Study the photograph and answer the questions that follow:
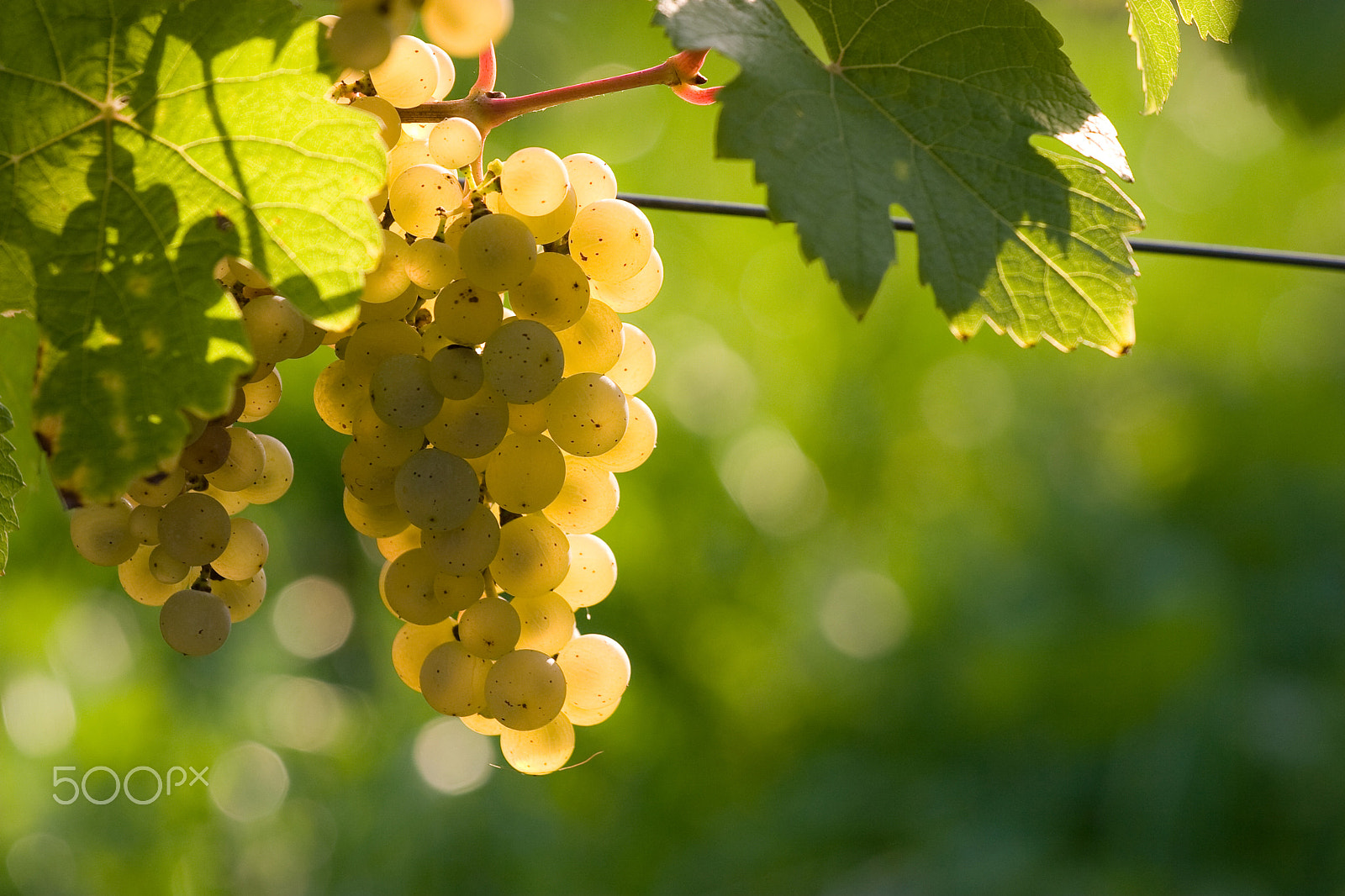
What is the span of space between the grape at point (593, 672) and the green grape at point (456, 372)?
125 millimetres

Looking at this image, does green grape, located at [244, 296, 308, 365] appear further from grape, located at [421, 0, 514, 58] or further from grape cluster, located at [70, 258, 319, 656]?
grape, located at [421, 0, 514, 58]

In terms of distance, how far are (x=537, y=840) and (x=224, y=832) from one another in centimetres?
59

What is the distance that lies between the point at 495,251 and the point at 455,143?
53 mm

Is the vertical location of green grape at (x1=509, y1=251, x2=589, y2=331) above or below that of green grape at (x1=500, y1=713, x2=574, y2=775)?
above

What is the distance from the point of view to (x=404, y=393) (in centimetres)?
35

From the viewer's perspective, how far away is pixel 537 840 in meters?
2.00

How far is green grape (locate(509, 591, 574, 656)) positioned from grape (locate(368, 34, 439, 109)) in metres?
0.19

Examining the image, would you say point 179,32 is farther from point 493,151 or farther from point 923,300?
point 923,300

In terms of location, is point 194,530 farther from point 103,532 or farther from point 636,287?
point 636,287

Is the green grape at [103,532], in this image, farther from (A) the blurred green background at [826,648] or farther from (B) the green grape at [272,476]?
(A) the blurred green background at [826,648]

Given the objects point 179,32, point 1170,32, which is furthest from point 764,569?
point 179,32

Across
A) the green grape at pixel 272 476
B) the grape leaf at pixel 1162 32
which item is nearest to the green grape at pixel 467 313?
the green grape at pixel 272 476

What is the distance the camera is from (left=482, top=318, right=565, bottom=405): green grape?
0.34m

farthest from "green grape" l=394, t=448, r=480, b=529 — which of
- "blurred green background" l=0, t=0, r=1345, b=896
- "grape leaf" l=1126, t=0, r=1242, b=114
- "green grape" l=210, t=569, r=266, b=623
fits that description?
"blurred green background" l=0, t=0, r=1345, b=896
